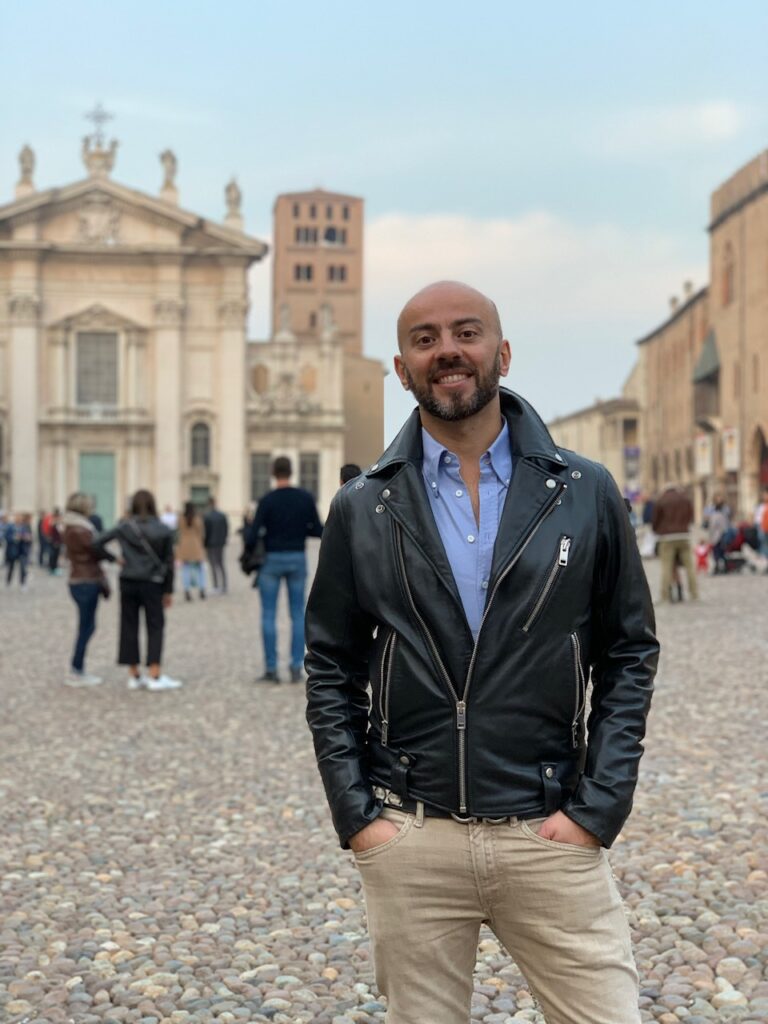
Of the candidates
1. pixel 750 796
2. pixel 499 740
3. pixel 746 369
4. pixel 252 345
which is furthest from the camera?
pixel 252 345

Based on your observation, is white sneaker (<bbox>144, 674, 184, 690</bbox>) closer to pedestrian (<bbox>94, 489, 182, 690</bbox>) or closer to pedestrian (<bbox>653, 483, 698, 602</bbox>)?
pedestrian (<bbox>94, 489, 182, 690</bbox>)

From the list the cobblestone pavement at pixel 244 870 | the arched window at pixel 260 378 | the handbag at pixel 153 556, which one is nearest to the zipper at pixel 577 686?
the cobblestone pavement at pixel 244 870

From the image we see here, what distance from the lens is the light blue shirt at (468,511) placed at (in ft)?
8.48

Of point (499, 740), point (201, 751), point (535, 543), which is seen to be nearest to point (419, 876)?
point (499, 740)

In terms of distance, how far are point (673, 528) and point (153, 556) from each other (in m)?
8.78

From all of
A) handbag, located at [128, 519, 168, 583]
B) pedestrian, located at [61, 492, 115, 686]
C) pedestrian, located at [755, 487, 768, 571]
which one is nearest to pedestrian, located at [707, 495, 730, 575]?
pedestrian, located at [755, 487, 768, 571]

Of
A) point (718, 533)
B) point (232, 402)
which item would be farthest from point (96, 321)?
point (718, 533)

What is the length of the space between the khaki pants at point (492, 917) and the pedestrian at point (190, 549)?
20744 mm

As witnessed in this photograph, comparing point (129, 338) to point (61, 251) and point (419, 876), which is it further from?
point (419, 876)

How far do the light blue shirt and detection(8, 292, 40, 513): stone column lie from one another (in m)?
54.4

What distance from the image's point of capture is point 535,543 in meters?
2.56

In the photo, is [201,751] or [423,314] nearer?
[423,314]

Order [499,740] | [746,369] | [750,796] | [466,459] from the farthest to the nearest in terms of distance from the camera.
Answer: [746,369] → [750,796] → [466,459] → [499,740]

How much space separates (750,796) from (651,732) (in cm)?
212
